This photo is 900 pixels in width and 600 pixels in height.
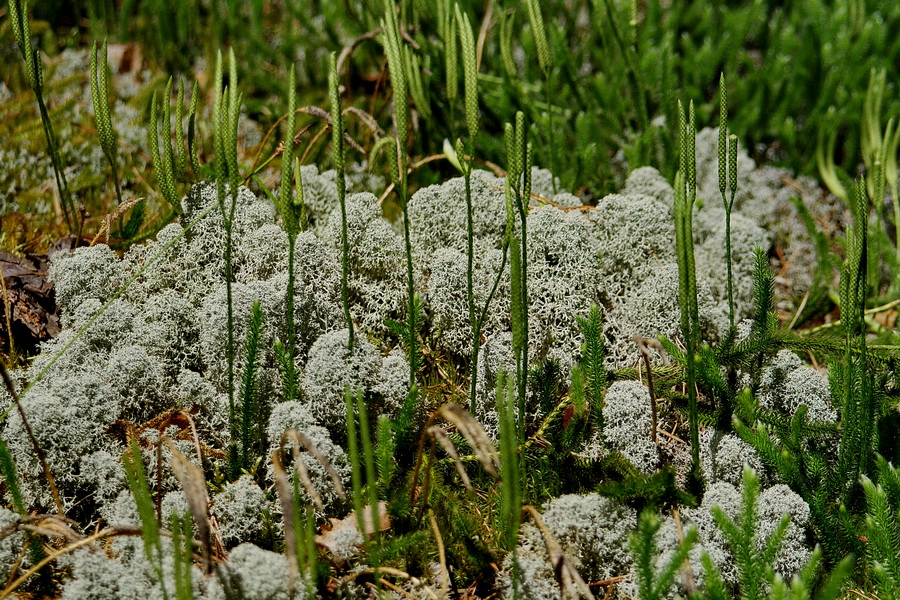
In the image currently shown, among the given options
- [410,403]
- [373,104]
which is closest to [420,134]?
[373,104]

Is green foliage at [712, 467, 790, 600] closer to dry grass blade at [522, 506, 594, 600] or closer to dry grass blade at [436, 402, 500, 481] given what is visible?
dry grass blade at [522, 506, 594, 600]

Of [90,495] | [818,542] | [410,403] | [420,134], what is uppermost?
[420,134]

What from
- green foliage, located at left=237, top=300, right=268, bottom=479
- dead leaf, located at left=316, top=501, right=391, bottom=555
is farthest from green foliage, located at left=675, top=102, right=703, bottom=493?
green foliage, located at left=237, top=300, right=268, bottom=479

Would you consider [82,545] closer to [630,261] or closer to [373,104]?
[630,261]

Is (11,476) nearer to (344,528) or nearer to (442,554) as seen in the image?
(344,528)

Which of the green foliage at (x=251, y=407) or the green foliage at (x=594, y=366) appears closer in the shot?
the green foliage at (x=251, y=407)

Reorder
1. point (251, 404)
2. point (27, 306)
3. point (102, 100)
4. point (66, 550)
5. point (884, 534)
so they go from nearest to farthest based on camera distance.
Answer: point (66, 550)
point (884, 534)
point (251, 404)
point (102, 100)
point (27, 306)

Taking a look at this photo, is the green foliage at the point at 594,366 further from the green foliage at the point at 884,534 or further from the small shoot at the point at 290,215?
the small shoot at the point at 290,215

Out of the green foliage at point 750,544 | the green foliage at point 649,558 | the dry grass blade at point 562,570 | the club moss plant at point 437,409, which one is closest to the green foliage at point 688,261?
the club moss plant at point 437,409

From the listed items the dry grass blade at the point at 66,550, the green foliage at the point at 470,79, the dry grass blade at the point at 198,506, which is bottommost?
the dry grass blade at the point at 66,550

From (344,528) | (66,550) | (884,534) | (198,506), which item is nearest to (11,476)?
(66,550)

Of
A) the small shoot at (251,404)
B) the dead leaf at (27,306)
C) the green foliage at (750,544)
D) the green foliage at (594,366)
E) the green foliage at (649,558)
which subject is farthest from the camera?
the dead leaf at (27,306)
